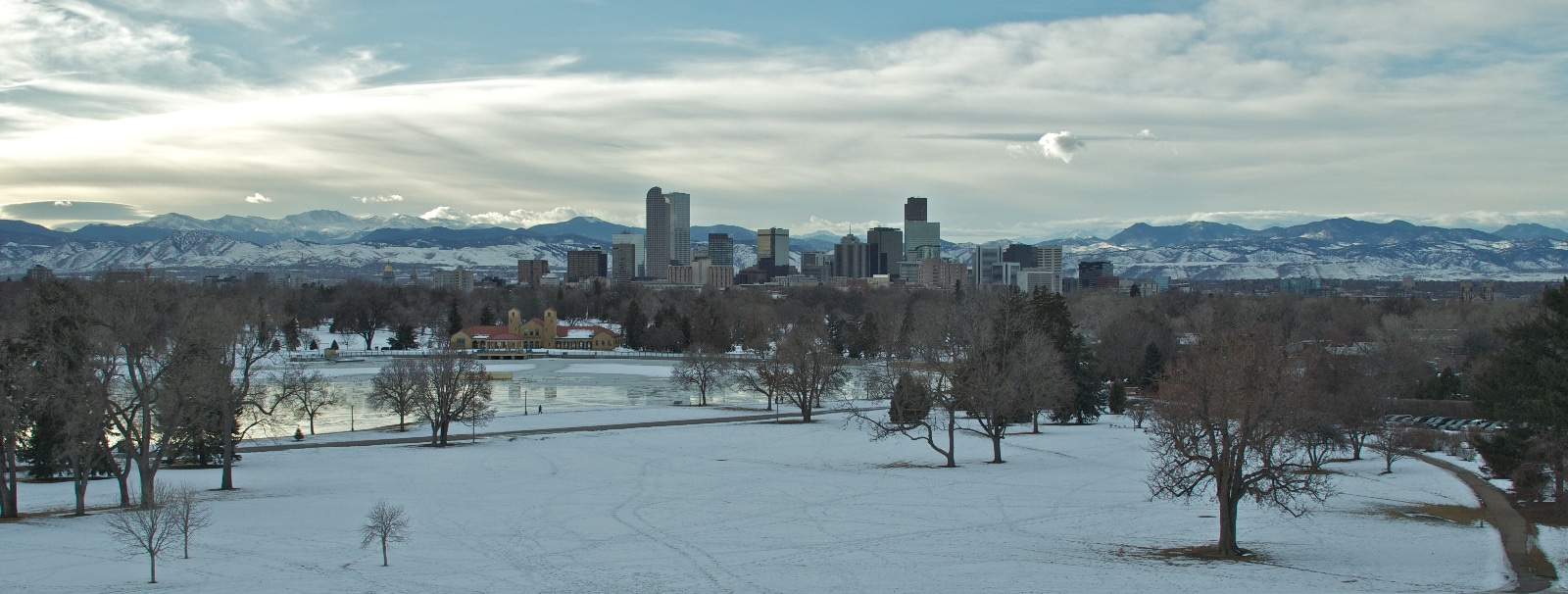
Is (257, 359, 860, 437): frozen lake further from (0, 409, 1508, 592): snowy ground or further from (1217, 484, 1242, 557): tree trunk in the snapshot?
(1217, 484, 1242, 557): tree trunk

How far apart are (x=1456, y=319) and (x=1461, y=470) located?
86312mm

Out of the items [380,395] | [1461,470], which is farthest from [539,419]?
[1461,470]

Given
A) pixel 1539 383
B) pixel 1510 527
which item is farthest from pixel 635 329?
pixel 1510 527

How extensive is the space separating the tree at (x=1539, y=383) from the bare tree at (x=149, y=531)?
3193 centimetres

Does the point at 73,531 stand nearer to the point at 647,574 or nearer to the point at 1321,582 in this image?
the point at 647,574

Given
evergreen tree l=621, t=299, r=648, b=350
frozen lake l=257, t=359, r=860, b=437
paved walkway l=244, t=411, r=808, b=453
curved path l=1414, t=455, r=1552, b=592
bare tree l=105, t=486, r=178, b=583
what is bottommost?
frozen lake l=257, t=359, r=860, b=437

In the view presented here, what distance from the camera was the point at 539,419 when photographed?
59031mm

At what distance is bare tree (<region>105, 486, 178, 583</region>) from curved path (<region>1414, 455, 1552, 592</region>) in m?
27.0

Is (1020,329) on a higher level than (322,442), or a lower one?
higher

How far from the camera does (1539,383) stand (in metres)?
31.0

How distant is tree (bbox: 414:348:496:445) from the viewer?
48750 mm

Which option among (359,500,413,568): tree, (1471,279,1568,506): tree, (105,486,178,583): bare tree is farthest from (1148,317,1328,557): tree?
(105,486,178,583): bare tree

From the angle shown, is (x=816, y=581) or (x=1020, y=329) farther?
(x=1020, y=329)

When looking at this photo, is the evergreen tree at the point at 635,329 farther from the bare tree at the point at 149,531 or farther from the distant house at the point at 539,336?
the bare tree at the point at 149,531
